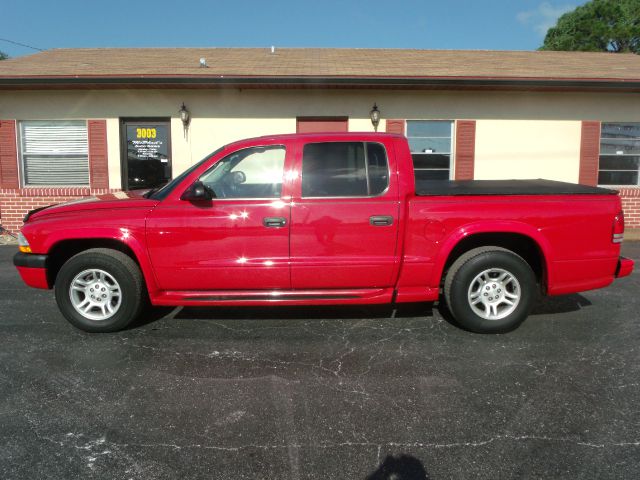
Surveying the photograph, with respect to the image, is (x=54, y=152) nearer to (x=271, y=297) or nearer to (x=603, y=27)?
(x=271, y=297)

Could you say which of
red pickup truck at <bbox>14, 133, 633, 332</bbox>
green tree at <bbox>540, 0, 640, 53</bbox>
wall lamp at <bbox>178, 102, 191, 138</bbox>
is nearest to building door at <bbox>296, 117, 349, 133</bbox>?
wall lamp at <bbox>178, 102, 191, 138</bbox>

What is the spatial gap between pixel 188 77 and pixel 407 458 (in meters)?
8.33

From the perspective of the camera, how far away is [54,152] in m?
10.1

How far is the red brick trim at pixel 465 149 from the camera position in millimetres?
9969

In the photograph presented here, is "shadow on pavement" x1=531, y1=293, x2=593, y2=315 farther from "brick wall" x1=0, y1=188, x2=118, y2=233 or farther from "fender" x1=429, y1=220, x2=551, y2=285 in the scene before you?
"brick wall" x1=0, y1=188, x2=118, y2=233

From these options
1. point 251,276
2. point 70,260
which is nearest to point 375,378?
Answer: point 251,276

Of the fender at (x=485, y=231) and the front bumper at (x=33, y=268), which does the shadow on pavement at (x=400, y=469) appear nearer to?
the fender at (x=485, y=231)

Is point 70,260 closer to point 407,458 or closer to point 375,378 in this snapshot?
point 375,378

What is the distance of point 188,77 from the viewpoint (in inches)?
362

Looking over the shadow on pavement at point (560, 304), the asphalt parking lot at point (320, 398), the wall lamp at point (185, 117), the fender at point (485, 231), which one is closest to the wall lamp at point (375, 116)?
the wall lamp at point (185, 117)

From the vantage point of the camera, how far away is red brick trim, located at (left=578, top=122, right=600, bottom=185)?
1009 centimetres

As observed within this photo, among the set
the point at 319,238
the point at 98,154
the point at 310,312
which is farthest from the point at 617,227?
the point at 98,154

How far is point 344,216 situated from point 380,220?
31 cm

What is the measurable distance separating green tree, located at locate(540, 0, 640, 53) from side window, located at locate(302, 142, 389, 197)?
36.9 metres
